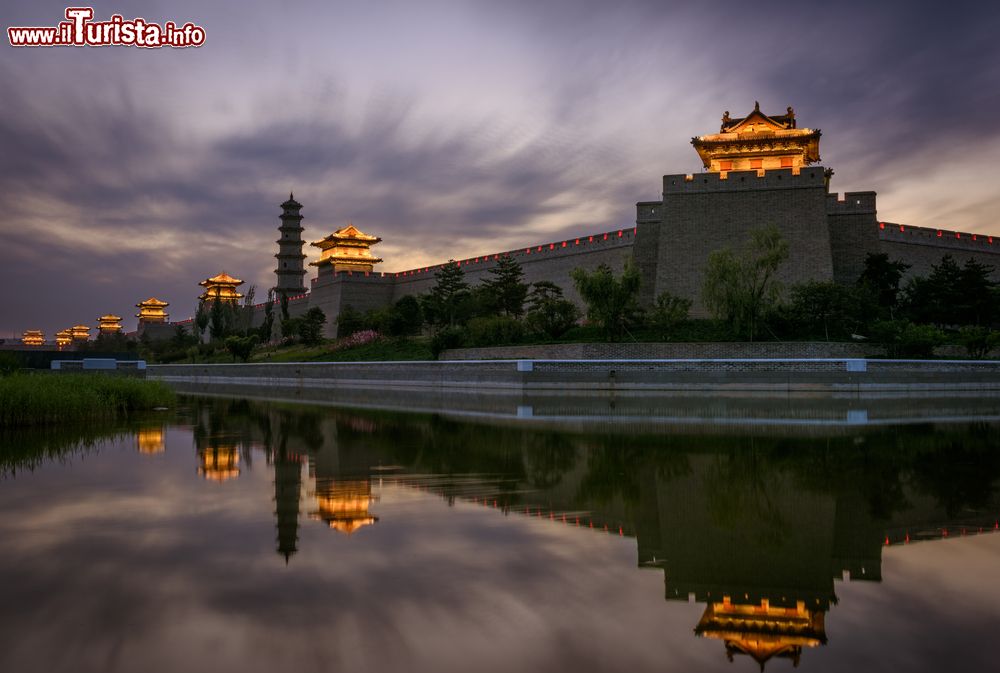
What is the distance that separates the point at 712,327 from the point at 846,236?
7397 mm

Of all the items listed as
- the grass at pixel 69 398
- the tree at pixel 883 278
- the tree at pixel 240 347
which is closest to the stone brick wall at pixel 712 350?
the tree at pixel 883 278

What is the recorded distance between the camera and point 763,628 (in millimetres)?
2643

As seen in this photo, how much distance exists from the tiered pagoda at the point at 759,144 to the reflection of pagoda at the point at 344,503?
2755 cm

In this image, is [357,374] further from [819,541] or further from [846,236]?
[819,541]

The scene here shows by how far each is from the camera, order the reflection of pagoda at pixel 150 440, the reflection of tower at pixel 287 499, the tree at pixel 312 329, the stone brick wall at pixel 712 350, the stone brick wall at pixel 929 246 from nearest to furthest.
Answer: the reflection of tower at pixel 287 499 → the reflection of pagoda at pixel 150 440 → the stone brick wall at pixel 712 350 → the stone brick wall at pixel 929 246 → the tree at pixel 312 329

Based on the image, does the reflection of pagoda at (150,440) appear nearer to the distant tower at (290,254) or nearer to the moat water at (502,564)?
the moat water at (502,564)

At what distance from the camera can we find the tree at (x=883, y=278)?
2453 centimetres

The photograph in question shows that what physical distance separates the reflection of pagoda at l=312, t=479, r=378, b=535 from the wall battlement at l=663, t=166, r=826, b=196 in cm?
2246

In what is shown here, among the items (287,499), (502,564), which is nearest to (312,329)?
(287,499)

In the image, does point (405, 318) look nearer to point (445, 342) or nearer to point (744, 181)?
point (445, 342)

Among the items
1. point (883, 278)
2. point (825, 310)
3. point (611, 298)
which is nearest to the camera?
point (825, 310)

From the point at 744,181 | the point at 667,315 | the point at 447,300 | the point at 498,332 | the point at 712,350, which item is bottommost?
the point at 712,350

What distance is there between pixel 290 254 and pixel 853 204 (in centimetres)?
3707

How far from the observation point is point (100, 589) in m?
2.99
